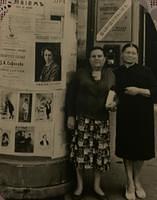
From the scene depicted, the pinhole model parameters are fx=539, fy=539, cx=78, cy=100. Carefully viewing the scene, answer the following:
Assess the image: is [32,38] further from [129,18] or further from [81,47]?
[129,18]

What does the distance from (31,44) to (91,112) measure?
88cm

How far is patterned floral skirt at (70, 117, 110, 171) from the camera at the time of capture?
5.30 metres

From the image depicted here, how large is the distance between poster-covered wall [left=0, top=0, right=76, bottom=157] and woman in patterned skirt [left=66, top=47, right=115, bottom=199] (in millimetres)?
146

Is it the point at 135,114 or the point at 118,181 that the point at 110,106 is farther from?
the point at 118,181

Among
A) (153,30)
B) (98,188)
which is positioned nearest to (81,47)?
(98,188)

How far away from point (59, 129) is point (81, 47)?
99 centimetres

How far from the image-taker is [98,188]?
5.54 metres

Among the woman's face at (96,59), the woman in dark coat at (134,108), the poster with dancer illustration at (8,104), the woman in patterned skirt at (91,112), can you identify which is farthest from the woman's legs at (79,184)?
the woman's face at (96,59)

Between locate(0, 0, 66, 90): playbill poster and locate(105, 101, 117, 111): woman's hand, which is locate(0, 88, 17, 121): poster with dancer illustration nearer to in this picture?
locate(0, 0, 66, 90): playbill poster

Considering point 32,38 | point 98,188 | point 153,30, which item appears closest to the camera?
point 32,38

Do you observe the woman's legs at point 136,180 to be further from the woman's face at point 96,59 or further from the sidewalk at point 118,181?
the woman's face at point 96,59

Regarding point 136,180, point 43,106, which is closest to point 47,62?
point 43,106

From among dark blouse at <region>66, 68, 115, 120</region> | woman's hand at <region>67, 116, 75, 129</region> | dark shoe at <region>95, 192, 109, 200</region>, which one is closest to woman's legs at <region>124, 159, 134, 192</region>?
dark shoe at <region>95, 192, 109, 200</region>

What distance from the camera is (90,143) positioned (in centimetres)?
530
